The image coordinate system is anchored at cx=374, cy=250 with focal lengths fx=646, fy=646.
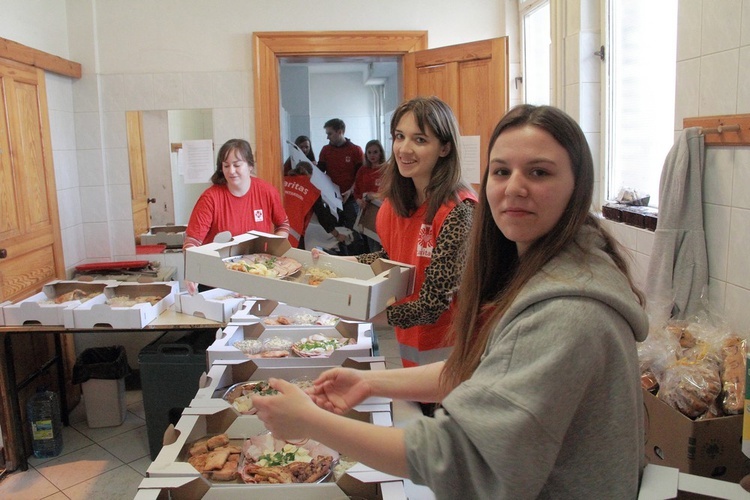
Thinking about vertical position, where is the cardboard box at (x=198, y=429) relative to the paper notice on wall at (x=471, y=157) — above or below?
below

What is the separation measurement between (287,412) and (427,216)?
1087 millimetres

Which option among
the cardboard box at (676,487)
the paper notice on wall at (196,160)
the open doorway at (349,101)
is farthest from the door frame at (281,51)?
the open doorway at (349,101)

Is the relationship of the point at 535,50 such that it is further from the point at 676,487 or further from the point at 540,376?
the point at 540,376

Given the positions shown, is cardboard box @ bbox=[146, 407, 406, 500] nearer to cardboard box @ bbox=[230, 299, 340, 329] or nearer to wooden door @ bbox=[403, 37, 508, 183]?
cardboard box @ bbox=[230, 299, 340, 329]

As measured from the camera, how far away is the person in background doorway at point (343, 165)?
20.6ft

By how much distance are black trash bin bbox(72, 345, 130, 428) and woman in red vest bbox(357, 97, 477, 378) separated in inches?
94.1

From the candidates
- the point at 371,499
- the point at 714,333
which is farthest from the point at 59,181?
the point at 714,333

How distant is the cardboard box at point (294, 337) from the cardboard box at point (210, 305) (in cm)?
79

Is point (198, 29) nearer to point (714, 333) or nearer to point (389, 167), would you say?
point (389, 167)

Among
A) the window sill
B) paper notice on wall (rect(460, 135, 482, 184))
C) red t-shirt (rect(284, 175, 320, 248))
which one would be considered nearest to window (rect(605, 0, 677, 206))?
the window sill

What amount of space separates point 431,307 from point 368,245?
4.30 m

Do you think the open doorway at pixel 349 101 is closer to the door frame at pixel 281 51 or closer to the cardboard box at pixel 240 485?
the door frame at pixel 281 51

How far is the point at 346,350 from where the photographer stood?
225 centimetres

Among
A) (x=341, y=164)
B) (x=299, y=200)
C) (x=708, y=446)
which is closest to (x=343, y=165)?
(x=341, y=164)
